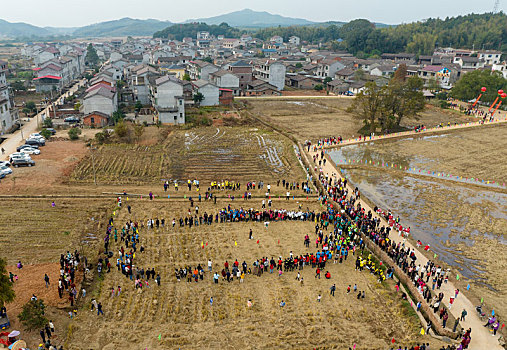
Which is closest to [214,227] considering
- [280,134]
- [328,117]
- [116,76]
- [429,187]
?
[429,187]

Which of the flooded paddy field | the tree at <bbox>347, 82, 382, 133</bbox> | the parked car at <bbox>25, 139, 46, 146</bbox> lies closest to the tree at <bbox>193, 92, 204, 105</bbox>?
the tree at <bbox>347, 82, 382, 133</bbox>

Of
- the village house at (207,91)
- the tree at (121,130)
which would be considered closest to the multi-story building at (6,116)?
the tree at (121,130)

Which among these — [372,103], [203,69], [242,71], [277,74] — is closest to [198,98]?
[203,69]

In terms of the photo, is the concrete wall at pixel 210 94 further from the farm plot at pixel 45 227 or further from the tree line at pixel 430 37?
the tree line at pixel 430 37

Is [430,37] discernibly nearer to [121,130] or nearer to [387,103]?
[387,103]

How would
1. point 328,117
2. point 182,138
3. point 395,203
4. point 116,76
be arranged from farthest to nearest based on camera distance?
point 116,76 < point 328,117 < point 182,138 < point 395,203

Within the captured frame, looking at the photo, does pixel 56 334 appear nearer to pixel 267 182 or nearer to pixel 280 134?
pixel 267 182

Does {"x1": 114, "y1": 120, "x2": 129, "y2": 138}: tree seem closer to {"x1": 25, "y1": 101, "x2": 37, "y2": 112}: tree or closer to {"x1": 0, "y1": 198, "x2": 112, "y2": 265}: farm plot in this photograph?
{"x1": 0, "y1": 198, "x2": 112, "y2": 265}: farm plot
